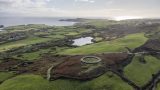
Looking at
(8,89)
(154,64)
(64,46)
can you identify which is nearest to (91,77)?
(8,89)

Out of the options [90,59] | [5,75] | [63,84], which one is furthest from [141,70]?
[5,75]

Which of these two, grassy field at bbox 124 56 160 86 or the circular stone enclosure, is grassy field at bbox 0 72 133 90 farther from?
the circular stone enclosure

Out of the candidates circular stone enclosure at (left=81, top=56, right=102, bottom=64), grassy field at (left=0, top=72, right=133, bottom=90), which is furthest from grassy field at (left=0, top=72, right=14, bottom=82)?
circular stone enclosure at (left=81, top=56, right=102, bottom=64)

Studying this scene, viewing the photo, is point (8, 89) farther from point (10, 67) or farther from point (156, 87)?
point (156, 87)

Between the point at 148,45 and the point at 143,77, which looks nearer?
the point at 143,77

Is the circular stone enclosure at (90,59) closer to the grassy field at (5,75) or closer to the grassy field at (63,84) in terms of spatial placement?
the grassy field at (63,84)

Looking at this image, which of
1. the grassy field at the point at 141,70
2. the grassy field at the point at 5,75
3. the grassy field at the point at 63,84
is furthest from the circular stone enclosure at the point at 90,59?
the grassy field at the point at 5,75

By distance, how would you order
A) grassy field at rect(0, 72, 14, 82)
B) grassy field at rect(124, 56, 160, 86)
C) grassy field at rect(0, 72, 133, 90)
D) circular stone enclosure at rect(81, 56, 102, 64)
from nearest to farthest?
grassy field at rect(0, 72, 133, 90) → grassy field at rect(0, 72, 14, 82) → grassy field at rect(124, 56, 160, 86) → circular stone enclosure at rect(81, 56, 102, 64)
